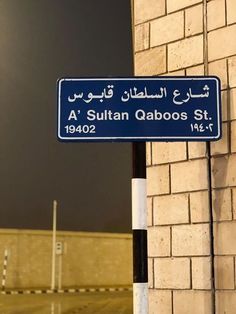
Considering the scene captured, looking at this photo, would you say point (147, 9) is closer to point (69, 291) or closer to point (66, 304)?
point (66, 304)

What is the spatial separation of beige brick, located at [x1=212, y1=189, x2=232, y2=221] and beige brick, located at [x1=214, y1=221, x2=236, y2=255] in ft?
0.16

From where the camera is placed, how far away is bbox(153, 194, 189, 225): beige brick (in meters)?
4.93

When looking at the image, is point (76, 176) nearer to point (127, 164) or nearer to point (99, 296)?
point (127, 164)

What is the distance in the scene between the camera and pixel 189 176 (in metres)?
4.94

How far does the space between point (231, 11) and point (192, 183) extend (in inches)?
48.9

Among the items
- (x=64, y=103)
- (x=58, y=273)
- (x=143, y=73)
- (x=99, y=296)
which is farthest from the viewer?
(x=58, y=273)

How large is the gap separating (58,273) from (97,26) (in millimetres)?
6824

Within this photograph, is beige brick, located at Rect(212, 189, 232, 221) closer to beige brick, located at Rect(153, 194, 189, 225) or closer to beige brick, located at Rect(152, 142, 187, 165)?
beige brick, located at Rect(153, 194, 189, 225)

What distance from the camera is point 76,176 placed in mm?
19062

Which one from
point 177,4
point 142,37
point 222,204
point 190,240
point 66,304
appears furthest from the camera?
point 66,304

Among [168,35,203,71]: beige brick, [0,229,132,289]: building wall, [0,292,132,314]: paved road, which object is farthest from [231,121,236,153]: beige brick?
[0,229,132,289]: building wall

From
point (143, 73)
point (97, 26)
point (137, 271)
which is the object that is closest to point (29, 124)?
point (97, 26)

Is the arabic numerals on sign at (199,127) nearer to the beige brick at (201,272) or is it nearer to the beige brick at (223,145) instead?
the beige brick at (223,145)

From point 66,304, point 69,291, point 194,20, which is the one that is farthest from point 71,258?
point 194,20
